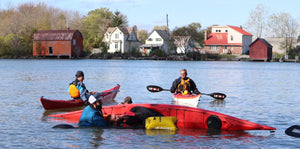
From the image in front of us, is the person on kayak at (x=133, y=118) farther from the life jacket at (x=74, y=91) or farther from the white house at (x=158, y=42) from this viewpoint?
the white house at (x=158, y=42)

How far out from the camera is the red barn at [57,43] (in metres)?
94.5

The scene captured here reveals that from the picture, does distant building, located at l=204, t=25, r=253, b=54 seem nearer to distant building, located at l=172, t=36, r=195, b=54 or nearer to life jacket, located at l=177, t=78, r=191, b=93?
distant building, located at l=172, t=36, r=195, b=54

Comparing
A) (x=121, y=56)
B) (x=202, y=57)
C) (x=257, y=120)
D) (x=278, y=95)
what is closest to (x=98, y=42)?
(x=121, y=56)

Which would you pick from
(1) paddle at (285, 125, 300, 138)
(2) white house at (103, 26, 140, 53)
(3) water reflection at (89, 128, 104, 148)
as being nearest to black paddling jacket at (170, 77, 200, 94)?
(3) water reflection at (89, 128, 104, 148)

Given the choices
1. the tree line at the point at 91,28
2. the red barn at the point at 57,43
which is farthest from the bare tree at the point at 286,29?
the red barn at the point at 57,43

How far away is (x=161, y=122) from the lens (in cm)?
1373

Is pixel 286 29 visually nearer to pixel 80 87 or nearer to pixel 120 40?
pixel 120 40

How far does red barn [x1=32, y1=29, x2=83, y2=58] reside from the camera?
94500 millimetres

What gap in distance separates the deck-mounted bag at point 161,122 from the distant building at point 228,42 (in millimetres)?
91628

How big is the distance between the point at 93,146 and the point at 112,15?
380ft

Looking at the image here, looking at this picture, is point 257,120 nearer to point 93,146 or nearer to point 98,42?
point 93,146

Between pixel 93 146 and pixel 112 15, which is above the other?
pixel 112 15

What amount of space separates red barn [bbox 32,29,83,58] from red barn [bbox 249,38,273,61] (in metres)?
37.9

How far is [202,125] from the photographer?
13766 mm
